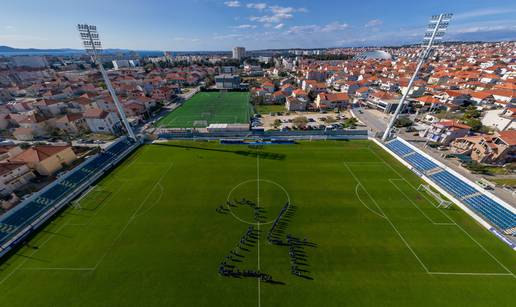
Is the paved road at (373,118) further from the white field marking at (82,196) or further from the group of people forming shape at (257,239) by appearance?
the white field marking at (82,196)

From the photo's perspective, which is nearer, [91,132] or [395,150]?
[395,150]

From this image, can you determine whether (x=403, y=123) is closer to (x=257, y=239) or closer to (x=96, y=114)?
(x=257, y=239)

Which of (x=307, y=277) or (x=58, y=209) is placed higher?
(x=58, y=209)

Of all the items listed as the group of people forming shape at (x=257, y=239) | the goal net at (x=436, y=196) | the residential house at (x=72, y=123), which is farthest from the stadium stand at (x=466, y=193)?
the residential house at (x=72, y=123)

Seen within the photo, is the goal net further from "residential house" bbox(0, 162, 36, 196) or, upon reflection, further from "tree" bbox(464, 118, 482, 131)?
"residential house" bbox(0, 162, 36, 196)

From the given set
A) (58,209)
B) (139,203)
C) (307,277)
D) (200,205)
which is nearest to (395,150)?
(307,277)

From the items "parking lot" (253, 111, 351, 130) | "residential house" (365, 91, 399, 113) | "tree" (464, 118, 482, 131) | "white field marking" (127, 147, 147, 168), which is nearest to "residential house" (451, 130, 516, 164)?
"tree" (464, 118, 482, 131)

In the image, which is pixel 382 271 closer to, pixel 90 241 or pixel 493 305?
pixel 493 305
